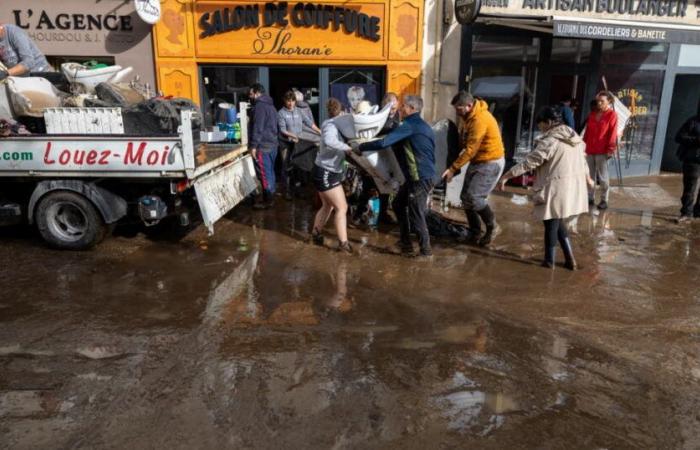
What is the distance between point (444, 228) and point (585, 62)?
6.19 meters

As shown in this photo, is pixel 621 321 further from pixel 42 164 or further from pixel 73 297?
pixel 42 164

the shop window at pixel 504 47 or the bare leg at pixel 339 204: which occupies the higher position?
the shop window at pixel 504 47

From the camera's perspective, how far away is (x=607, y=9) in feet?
34.9

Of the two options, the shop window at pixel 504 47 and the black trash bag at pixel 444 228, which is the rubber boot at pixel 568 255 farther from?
the shop window at pixel 504 47

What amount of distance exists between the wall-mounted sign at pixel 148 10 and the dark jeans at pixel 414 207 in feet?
20.6

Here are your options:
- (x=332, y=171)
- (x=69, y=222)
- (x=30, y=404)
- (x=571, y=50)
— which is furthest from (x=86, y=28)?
(x=571, y=50)

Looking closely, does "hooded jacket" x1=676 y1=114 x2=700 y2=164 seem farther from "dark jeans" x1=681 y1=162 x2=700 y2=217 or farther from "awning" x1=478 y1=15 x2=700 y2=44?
"awning" x1=478 y1=15 x2=700 y2=44

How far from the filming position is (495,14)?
9.92 meters

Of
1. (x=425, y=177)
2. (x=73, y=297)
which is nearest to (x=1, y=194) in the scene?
(x=73, y=297)

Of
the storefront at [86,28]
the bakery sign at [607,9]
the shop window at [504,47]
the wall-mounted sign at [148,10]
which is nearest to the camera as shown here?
the wall-mounted sign at [148,10]

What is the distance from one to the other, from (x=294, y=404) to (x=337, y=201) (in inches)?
121

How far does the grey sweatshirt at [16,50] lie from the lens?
6727mm

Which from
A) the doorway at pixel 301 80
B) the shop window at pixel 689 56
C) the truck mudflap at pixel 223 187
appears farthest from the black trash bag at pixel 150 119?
the shop window at pixel 689 56

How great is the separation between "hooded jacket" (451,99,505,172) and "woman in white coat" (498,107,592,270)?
581 mm
